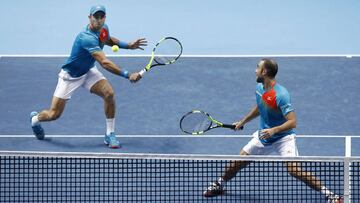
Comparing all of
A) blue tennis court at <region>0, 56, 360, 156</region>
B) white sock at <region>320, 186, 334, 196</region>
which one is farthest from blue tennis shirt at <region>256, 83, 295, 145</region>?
blue tennis court at <region>0, 56, 360, 156</region>

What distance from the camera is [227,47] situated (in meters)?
17.6

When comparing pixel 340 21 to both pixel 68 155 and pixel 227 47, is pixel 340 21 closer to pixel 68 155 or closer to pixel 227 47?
pixel 227 47

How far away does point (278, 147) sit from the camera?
1186 centimetres

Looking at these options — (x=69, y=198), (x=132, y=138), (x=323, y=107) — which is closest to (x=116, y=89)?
(x=132, y=138)

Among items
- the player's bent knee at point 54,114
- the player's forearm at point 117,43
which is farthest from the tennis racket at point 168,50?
the player's bent knee at point 54,114

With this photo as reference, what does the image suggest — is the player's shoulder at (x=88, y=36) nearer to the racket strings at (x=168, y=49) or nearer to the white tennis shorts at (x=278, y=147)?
the racket strings at (x=168, y=49)

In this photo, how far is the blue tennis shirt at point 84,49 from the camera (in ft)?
44.1

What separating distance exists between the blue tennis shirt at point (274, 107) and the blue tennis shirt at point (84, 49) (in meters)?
2.51

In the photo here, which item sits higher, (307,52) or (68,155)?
(307,52)

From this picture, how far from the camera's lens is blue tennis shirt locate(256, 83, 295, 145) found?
37.8ft

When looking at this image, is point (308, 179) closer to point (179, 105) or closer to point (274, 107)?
point (274, 107)

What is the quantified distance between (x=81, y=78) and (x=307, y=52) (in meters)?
4.74

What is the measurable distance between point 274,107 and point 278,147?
47 centimetres

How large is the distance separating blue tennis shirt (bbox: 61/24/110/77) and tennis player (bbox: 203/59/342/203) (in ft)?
7.82
